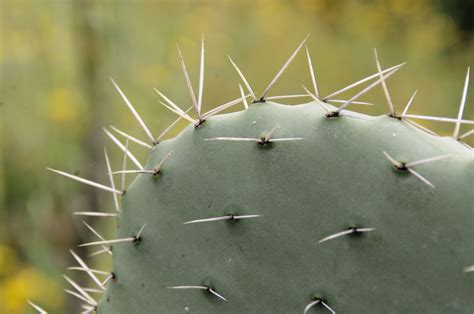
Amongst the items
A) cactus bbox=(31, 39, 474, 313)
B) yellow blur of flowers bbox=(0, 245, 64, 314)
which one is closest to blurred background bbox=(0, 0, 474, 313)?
yellow blur of flowers bbox=(0, 245, 64, 314)

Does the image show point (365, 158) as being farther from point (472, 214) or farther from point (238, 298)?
point (238, 298)

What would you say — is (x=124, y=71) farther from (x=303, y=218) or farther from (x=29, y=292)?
(x=303, y=218)

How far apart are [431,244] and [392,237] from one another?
49 millimetres

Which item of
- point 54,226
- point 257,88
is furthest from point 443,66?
point 54,226

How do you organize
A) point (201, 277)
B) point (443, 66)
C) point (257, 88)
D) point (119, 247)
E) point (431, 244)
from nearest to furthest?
point (431, 244), point (201, 277), point (119, 247), point (257, 88), point (443, 66)

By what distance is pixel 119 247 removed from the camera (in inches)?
51.3

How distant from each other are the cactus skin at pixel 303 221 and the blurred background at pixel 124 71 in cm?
170

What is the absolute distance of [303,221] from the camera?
1.13 metres

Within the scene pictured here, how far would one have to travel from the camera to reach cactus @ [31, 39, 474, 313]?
1.08 m

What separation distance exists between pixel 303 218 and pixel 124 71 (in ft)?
9.32

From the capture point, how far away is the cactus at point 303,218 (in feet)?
3.53

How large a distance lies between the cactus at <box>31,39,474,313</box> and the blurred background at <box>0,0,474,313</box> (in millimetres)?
1701

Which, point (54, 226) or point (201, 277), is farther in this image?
point (54, 226)

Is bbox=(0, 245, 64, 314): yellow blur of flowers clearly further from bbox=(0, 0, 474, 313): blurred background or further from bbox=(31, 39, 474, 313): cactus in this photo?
bbox=(31, 39, 474, 313): cactus
